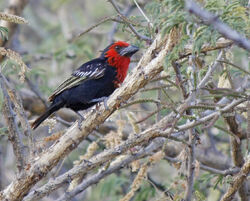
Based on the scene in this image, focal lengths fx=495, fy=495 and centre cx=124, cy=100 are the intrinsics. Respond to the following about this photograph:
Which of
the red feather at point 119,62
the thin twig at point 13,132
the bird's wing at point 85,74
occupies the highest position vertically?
the thin twig at point 13,132

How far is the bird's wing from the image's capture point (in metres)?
5.11

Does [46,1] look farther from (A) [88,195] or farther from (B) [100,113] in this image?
(B) [100,113]

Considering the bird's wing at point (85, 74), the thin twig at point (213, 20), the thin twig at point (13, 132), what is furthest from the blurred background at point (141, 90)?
the thin twig at point (213, 20)

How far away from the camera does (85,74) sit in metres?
5.15

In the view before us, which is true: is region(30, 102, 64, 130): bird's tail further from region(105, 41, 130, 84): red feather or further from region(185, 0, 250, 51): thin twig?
region(185, 0, 250, 51): thin twig

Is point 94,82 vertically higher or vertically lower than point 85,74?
lower

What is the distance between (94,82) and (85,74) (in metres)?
0.14

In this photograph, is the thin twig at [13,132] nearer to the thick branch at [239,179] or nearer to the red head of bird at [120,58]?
the thick branch at [239,179]

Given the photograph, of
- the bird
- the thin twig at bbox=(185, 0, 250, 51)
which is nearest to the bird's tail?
the bird

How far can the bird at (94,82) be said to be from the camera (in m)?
5.03

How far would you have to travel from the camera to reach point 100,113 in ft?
12.3

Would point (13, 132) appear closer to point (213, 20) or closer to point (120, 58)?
point (120, 58)

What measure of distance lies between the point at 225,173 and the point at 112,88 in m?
1.50

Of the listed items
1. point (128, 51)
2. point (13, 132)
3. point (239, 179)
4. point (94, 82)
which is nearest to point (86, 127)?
point (13, 132)
